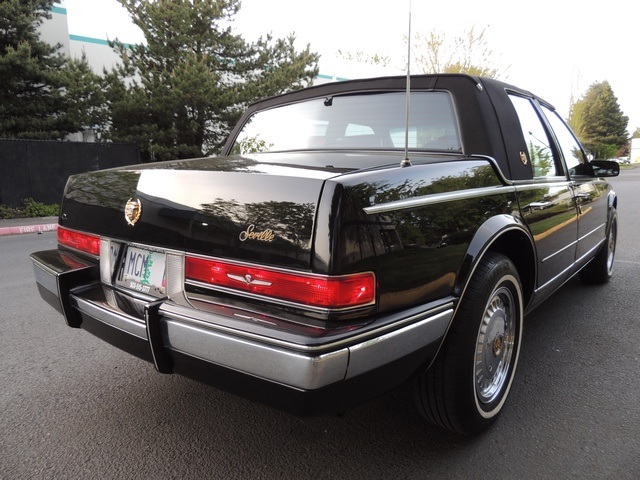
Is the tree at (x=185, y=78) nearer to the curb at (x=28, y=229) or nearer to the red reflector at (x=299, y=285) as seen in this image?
the curb at (x=28, y=229)

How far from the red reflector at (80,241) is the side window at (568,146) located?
9.96ft

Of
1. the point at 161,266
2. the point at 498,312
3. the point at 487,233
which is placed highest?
the point at 487,233

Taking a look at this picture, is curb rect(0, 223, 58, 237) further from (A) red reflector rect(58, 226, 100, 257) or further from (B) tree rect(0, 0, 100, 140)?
(A) red reflector rect(58, 226, 100, 257)

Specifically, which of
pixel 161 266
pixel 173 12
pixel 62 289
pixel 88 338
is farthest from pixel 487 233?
pixel 173 12

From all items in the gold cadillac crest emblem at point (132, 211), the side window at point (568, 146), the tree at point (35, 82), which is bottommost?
the gold cadillac crest emblem at point (132, 211)

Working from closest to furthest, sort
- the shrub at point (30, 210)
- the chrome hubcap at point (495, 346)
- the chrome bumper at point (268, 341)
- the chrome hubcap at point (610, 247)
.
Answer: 1. the chrome bumper at point (268, 341)
2. the chrome hubcap at point (495, 346)
3. the chrome hubcap at point (610, 247)
4. the shrub at point (30, 210)

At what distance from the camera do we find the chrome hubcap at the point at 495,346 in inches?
84.1

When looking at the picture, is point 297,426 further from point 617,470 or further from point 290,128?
point 290,128

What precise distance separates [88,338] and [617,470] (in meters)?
3.19

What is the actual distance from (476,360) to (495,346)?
0.21 m

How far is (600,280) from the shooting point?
4.57m

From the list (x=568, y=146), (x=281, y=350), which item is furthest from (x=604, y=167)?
(x=281, y=350)

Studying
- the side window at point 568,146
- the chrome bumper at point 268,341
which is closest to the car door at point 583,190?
the side window at point 568,146

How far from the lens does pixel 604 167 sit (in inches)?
156
